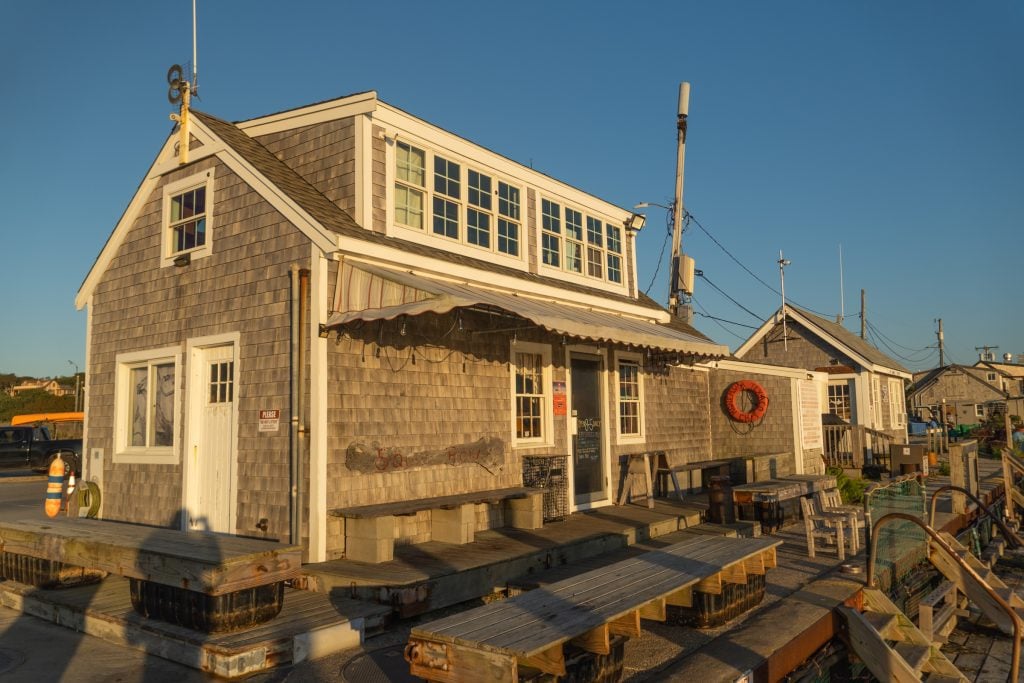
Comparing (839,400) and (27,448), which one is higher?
(839,400)

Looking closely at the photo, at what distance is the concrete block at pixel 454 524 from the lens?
897 centimetres

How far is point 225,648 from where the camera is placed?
5.54m

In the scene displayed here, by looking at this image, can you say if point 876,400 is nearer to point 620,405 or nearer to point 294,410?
point 620,405

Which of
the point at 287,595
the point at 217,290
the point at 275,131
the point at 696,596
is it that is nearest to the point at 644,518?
the point at 696,596

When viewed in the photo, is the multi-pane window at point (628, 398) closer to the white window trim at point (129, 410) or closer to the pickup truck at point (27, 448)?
the white window trim at point (129, 410)

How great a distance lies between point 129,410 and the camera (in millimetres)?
10891

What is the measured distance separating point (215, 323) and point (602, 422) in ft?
21.1

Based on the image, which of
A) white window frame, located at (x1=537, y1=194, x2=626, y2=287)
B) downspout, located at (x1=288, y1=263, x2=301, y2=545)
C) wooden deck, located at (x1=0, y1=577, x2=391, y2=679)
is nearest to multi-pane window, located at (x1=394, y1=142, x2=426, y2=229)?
downspout, located at (x1=288, y1=263, x2=301, y2=545)

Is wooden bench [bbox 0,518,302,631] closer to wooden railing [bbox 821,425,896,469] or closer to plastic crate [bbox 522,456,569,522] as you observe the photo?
plastic crate [bbox 522,456,569,522]

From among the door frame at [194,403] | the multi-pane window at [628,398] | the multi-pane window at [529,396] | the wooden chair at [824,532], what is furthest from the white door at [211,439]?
the wooden chair at [824,532]

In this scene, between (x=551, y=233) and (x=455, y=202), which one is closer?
(x=455, y=202)

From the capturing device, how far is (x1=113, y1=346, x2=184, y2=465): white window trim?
9.80 m

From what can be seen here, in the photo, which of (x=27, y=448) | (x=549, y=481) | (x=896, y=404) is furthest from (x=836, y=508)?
(x=27, y=448)

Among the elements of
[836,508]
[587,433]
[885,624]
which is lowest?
[885,624]
